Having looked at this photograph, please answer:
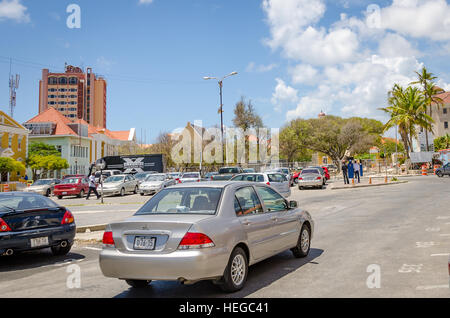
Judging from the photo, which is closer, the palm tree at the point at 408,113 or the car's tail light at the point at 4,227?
the car's tail light at the point at 4,227

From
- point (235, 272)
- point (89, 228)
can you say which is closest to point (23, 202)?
point (89, 228)

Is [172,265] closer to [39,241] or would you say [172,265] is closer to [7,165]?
[39,241]

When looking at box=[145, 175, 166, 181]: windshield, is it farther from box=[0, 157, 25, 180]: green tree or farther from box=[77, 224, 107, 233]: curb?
box=[0, 157, 25, 180]: green tree

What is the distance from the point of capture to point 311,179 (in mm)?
29031

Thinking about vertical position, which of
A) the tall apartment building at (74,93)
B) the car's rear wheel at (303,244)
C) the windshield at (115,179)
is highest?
the tall apartment building at (74,93)

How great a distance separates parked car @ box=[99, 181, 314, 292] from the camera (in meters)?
5.07

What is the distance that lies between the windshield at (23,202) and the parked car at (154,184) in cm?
1974

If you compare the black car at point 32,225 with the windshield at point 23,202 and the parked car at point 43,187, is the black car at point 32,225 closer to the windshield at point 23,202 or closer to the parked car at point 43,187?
the windshield at point 23,202

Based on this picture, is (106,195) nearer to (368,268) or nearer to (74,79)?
(368,268)

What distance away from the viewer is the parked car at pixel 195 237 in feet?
16.6

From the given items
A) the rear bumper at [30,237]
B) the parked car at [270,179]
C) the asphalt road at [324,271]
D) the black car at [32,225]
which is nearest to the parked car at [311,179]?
the parked car at [270,179]

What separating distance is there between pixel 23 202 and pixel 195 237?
5328mm

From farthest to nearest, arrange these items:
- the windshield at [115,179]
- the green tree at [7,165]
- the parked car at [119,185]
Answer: the green tree at [7,165] < the windshield at [115,179] < the parked car at [119,185]
